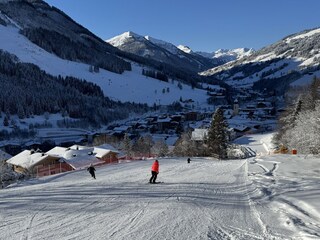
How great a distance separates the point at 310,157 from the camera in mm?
31406

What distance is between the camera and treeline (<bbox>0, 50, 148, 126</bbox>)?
153 meters

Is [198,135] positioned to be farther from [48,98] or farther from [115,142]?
[48,98]

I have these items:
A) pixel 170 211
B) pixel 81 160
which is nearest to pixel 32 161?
pixel 81 160

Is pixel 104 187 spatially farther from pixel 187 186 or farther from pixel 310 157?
pixel 310 157

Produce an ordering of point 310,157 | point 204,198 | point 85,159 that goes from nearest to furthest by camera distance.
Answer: point 204,198 < point 310,157 < point 85,159

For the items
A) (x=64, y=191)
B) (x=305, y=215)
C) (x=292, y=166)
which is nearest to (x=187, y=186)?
(x=64, y=191)

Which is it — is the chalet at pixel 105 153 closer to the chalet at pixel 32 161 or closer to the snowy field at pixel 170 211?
the chalet at pixel 32 161

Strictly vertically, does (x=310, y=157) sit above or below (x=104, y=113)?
below

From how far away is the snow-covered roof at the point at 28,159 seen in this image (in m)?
55.9

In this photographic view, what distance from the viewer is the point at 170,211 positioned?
44.0 feet

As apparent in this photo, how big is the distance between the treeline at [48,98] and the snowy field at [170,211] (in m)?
136

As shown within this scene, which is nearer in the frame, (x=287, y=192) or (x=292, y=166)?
(x=287, y=192)

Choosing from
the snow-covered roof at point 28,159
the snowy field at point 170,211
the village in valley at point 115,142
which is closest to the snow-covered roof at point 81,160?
the village in valley at point 115,142

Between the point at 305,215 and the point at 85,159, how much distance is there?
47.0 m
